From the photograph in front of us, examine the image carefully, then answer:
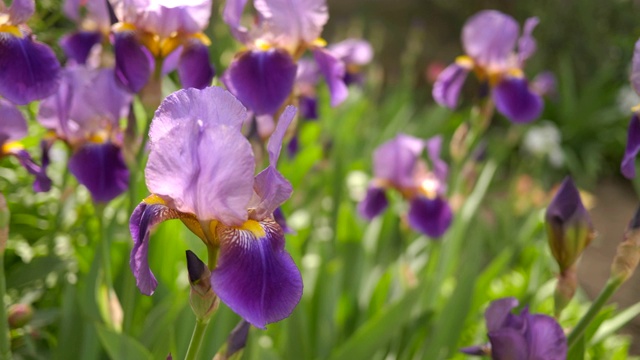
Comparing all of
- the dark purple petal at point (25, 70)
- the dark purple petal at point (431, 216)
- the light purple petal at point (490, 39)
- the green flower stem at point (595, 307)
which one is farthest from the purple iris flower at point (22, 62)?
the light purple petal at point (490, 39)

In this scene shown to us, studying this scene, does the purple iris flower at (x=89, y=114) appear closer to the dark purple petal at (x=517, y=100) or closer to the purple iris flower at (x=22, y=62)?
the purple iris flower at (x=22, y=62)

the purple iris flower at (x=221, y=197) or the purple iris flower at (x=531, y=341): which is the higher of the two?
the purple iris flower at (x=221, y=197)

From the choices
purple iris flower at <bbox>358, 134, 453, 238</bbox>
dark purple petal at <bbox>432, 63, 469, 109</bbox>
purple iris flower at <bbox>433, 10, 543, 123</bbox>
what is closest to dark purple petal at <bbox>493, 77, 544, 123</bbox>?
purple iris flower at <bbox>433, 10, 543, 123</bbox>

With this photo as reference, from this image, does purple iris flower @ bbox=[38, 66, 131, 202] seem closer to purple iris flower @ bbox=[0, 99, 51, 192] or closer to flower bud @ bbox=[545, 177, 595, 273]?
purple iris flower @ bbox=[0, 99, 51, 192]

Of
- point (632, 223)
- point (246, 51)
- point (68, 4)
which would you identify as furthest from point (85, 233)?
point (632, 223)

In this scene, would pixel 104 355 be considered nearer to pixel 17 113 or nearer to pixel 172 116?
pixel 17 113

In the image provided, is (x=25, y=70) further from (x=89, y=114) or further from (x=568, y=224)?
(x=568, y=224)
